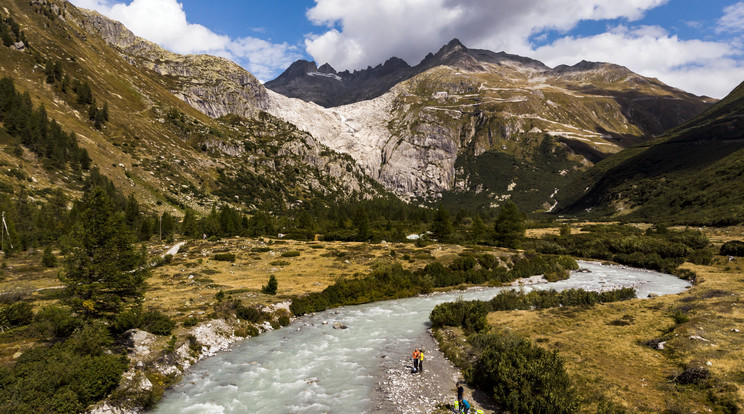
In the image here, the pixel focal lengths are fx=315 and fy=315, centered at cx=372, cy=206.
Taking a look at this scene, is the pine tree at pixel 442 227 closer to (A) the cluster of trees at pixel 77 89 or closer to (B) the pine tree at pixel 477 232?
(B) the pine tree at pixel 477 232

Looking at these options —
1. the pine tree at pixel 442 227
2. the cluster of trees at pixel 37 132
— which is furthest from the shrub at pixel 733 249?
the cluster of trees at pixel 37 132

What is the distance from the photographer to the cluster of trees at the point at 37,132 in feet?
344

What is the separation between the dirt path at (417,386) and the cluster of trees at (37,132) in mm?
136496

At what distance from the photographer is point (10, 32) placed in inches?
5778

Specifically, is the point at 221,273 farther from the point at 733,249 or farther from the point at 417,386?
the point at 733,249

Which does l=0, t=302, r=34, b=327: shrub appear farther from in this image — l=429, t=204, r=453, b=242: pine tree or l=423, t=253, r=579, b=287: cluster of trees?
l=429, t=204, r=453, b=242: pine tree

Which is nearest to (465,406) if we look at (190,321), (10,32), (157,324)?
(190,321)

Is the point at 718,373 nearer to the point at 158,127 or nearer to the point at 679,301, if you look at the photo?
the point at 679,301

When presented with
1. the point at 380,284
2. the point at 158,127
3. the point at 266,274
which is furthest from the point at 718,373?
the point at 158,127

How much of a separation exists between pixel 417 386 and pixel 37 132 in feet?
492

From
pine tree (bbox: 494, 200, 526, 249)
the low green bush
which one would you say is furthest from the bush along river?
pine tree (bbox: 494, 200, 526, 249)

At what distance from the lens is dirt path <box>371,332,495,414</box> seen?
59.0ft

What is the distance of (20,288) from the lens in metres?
37.0

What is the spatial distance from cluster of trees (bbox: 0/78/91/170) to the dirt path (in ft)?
448
